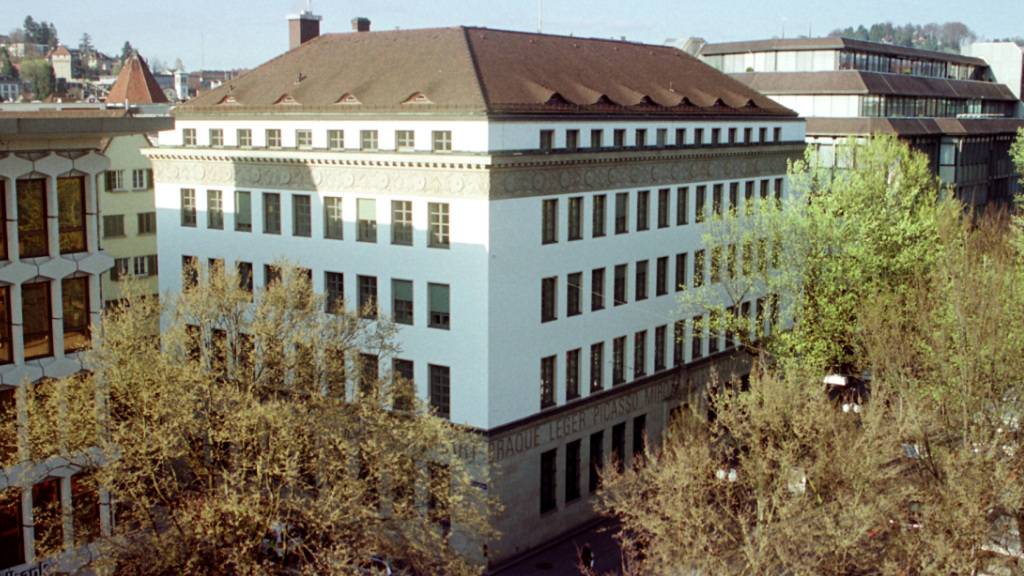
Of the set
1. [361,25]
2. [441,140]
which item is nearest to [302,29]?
[361,25]

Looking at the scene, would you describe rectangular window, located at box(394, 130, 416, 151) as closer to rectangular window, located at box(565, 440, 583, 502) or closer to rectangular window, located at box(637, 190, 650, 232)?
rectangular window, located at box(637, 190, 650, 232)

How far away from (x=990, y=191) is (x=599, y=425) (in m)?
70.8

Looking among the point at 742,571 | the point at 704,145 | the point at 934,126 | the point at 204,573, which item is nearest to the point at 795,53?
the point at 934,126

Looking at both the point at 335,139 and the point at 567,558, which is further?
the point at 335,139

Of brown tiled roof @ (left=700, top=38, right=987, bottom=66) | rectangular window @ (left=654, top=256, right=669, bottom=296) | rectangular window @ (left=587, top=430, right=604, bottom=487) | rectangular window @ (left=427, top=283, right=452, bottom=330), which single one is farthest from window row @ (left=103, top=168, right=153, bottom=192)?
brown tiled roof @ (left=700, top=38, right=987, bottom=66)

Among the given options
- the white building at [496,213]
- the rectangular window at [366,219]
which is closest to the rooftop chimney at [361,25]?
the white building at [496,213]

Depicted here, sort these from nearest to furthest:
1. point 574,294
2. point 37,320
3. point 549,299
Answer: point 37,320
point 549,299
point 574,294

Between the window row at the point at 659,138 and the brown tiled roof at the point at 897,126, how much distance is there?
854 inches

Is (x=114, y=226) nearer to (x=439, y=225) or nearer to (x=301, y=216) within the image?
(x=301, y=216)

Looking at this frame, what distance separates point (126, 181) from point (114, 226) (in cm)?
325

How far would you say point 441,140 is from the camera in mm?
51812

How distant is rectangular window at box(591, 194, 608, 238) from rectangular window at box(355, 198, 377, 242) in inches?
419

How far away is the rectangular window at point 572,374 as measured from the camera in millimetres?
55469

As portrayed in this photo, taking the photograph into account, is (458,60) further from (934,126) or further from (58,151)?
(934,126)
